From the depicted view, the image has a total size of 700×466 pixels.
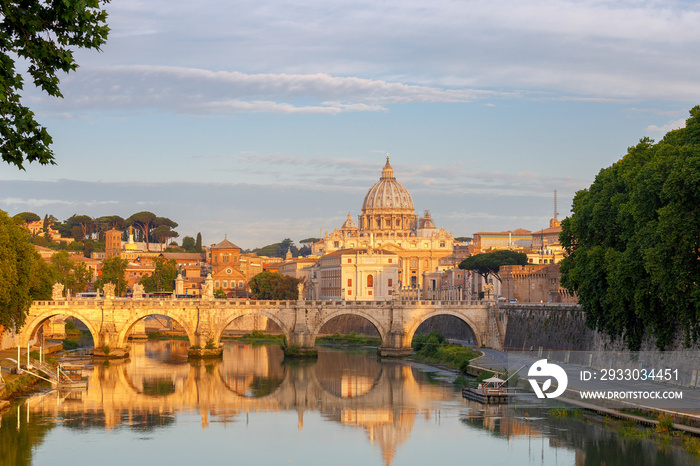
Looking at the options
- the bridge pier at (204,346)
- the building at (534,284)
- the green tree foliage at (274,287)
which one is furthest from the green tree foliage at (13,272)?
the green tree foliage at (274,287)

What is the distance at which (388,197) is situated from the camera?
611 ft

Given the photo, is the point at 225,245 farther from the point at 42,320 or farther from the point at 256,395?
the point at 256,395

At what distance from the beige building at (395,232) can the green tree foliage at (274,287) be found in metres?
43.4

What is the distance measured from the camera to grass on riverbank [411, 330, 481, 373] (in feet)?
176

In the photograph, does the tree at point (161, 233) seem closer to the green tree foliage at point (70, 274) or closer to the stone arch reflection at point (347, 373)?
the green tree foliage at point (70, 274)

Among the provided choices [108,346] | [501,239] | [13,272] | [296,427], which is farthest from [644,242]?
[501,239]

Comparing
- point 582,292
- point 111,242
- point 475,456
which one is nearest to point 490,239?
point 111,242

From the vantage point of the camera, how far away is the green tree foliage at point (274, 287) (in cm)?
11222

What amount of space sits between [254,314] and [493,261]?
140ft

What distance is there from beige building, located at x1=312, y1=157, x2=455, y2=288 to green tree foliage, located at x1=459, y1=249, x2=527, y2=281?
55227 millimetres

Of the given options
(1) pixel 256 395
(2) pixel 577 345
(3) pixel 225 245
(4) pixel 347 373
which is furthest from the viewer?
(3) pixel 225 245

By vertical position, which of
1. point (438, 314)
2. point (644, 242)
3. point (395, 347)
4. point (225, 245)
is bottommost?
point (395, 347)

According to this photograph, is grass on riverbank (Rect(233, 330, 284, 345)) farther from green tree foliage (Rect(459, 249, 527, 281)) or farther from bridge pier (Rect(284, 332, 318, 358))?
green tree foliage (Rect(459, 249, 527, 281))

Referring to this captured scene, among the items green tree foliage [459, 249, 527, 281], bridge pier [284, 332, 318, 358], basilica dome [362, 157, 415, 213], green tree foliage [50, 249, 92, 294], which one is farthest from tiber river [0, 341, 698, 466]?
basilica dome [362, 157, 415, 213]
